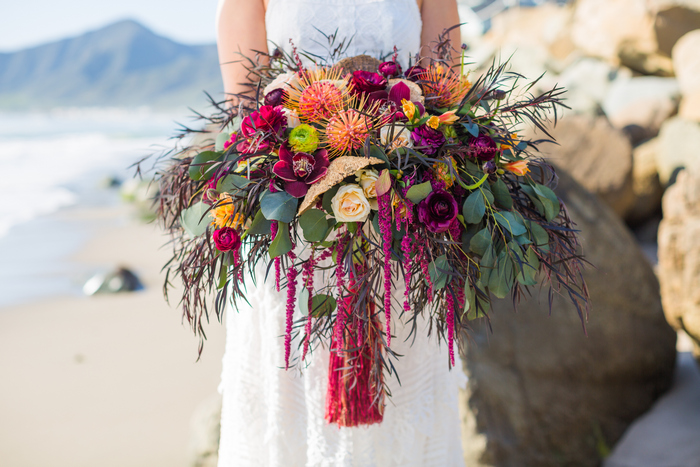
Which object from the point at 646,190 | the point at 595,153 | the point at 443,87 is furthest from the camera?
the point at 646,190

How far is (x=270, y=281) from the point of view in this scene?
59.3 inches

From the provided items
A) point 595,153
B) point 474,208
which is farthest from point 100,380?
point 595,153

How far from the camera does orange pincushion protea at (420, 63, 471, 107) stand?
129 cm

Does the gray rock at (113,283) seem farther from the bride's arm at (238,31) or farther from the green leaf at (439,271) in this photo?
the green leaf at (439,271)

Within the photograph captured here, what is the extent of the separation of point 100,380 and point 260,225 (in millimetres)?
3108

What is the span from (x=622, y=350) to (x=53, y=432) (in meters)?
3.31

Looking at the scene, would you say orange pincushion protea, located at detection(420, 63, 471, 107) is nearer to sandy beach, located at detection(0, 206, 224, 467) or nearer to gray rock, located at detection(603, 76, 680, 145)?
sandy beach, located at detection(0, 206, 224, 467)

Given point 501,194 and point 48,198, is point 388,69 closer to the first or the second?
point 501,194

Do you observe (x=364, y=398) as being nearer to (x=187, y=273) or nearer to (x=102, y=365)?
(x=187, y=273)

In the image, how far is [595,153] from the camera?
5.14m

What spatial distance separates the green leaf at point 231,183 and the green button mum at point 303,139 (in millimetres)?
130

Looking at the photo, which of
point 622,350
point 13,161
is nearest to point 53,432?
point 622,350

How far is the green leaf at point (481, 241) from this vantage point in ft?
3.75

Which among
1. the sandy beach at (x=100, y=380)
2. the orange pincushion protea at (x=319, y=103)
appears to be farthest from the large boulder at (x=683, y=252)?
the sandy beach at (x=100, y=380)
